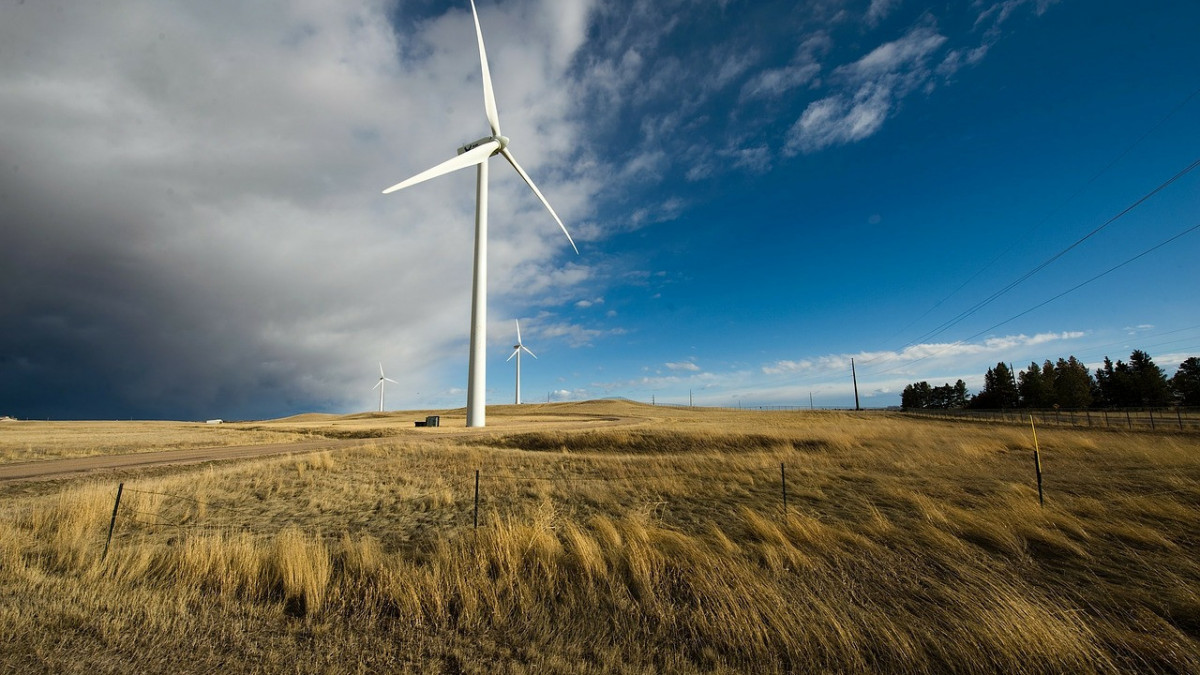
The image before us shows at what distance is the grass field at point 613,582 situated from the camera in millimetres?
5711

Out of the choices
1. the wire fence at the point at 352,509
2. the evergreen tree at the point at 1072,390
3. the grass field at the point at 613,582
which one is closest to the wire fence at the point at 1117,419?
the evergreen tree at the point at 1072,390

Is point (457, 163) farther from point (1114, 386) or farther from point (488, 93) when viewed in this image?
point (1114, 386)

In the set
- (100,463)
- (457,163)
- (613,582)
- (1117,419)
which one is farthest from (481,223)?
(1117,419)

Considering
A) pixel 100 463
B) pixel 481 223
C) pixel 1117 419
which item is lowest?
pixel 1117 419

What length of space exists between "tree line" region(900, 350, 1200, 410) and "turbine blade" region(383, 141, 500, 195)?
108 m

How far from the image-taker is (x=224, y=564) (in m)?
8.34

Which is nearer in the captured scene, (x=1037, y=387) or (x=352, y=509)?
(x=352, y=509)

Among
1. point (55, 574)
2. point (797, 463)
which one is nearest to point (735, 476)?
point (797, 463)

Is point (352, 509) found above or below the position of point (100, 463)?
below

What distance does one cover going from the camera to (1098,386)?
11194cm

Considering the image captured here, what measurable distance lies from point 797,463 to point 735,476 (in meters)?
5.30

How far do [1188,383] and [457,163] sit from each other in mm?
135425

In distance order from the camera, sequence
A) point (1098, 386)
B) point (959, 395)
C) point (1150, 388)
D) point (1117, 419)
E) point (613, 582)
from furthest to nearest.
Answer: point (959, 395) → point (1098, 386) → point (1150, 388) → point (1117, 419) → point (613, 582)

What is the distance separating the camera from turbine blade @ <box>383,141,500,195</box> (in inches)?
1603
